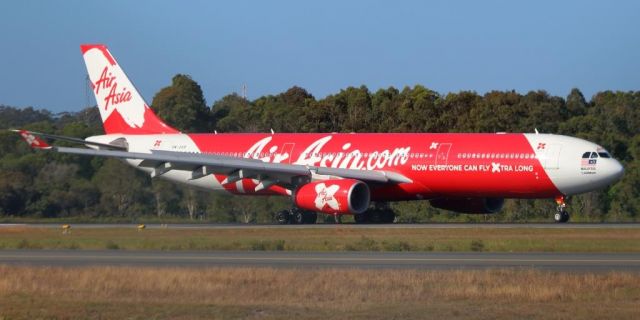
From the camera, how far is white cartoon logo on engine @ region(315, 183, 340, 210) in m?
42.1

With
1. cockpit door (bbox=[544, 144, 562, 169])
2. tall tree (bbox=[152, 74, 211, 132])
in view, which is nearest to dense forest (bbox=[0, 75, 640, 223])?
tall tree (bbox=[152, 74, 211, 132])

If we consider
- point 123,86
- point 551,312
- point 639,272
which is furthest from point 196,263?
point 123,86

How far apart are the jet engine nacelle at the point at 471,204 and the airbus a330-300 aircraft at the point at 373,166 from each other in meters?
0.04

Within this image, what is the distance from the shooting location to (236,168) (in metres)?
44.5

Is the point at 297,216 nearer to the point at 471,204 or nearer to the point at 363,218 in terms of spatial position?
the point at 363,218

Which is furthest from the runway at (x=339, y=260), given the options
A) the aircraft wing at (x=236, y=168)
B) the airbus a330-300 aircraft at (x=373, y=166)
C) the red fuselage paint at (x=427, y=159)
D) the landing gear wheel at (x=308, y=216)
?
the landing gear wheel at (x=308, y=216)

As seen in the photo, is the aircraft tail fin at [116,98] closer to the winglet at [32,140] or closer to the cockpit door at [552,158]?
the winglet at [32,140]

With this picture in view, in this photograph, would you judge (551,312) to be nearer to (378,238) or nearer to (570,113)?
(378,238)

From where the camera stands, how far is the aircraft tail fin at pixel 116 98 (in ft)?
171

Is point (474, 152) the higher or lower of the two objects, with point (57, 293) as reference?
higher

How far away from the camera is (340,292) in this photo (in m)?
19.0

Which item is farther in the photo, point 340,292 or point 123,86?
point 123,86

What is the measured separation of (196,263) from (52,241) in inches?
403

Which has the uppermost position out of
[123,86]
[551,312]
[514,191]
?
[123,86]
